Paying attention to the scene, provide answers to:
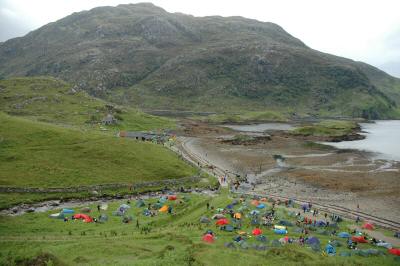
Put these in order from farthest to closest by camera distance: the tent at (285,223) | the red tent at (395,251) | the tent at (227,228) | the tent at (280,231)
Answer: the tent at (285,223)
the tent at (227,228)
the tent at (280,231)
the red tent at (395,251)

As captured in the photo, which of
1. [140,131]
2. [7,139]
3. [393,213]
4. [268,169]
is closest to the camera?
[393,213]

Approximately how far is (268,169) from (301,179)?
13.8 m

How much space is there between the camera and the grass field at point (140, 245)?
40281mm

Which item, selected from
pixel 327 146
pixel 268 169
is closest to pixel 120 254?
pixel 268 169

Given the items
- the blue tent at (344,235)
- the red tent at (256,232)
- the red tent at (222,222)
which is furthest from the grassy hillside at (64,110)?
the blue tent at (344,235)

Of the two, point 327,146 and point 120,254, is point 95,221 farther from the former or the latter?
point 327,146

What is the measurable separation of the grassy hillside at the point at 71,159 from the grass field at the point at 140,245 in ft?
60.7

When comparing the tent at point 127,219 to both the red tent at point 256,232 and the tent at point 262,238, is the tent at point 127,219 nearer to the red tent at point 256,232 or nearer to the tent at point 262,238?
the red tent at point 256,232

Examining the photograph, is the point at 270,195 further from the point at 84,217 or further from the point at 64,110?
the point at 64,110

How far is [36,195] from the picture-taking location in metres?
73.1

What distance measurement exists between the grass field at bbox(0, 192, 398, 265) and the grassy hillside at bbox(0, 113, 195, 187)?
1851 centimetres

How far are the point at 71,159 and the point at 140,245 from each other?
53.1 metres

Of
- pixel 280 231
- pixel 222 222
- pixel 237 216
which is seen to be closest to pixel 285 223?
pixel 280 231

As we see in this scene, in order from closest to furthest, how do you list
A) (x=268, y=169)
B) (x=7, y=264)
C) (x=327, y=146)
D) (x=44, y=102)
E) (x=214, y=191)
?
(x=7, y=264), (x=214, y=191), (x=268, y=169), (x=327, y=146), (x=44, y=102)
